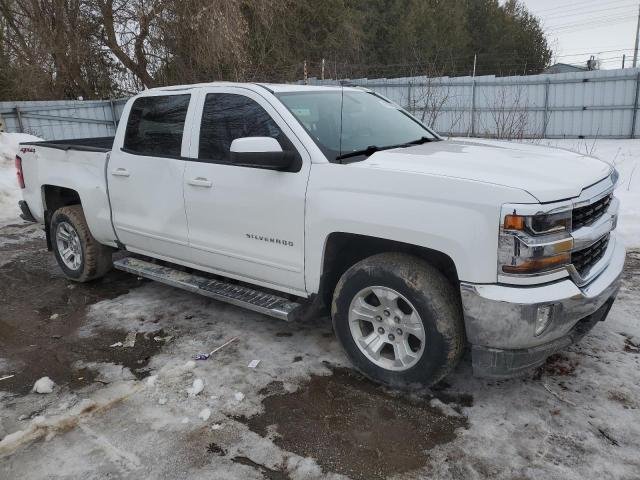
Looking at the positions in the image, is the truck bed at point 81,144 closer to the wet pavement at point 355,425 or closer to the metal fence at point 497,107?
the wet pavement at point 355,425

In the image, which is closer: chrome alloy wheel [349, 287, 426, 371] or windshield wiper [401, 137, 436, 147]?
chrome alloy wheel [349, 287, 426, 371]

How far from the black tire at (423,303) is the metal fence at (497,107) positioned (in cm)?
1311

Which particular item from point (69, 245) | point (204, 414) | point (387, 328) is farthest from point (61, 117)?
point (387, 328)

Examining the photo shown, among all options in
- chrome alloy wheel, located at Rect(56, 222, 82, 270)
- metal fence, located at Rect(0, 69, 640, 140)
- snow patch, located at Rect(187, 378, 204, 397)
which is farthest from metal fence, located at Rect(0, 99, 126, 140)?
snow patch, located at Rect(187, 378, 204, 397)

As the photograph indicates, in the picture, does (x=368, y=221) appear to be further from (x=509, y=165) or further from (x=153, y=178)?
(x=153, y=178)

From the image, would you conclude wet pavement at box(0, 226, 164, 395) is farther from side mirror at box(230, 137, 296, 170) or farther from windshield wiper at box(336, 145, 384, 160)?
windshield wiper at box(336, 145, 384, 160)

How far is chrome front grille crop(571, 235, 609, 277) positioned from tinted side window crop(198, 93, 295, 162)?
78.7 inches

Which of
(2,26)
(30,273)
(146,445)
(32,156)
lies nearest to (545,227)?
(146,445)

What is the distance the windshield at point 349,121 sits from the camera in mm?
3740

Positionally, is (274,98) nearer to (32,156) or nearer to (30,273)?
(32,156)

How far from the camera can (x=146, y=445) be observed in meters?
2.97

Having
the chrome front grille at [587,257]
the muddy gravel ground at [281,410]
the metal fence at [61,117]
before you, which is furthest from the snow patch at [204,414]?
the metal fence at [61,117]

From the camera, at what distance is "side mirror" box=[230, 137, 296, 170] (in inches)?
134

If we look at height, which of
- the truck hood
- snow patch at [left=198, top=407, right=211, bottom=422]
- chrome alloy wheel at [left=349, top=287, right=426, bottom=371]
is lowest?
snow patch at [left=198, top=407, right=211, bottom=422]
